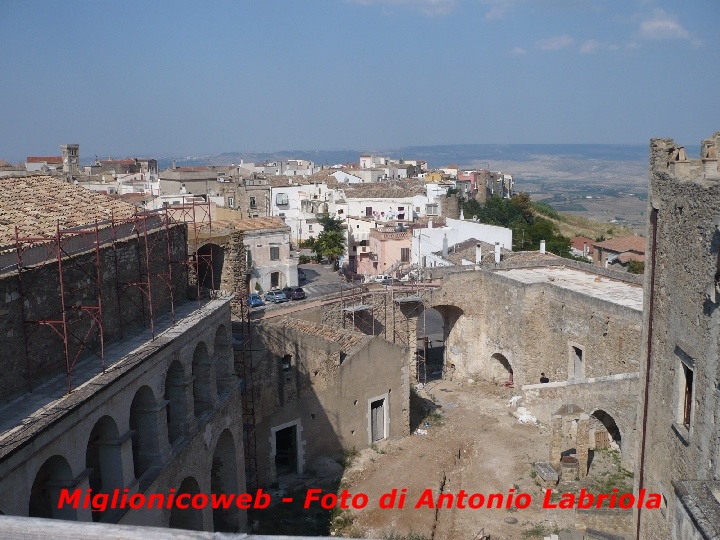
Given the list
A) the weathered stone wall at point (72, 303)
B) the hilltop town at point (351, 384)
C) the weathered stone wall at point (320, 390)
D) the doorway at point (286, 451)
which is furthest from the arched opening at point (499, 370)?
the weathered stone wall at point (72, 303)

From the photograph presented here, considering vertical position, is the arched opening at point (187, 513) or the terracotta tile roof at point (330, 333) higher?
the terracotta tile roof at point (330, 333)

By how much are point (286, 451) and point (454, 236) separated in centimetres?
2332

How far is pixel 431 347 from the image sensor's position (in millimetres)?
34219

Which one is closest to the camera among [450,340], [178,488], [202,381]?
[178,488]

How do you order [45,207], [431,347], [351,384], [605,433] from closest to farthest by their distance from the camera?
[45,207]
[351,384]
[605,433]
[431,347]

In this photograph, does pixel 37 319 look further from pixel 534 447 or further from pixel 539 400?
pixel 534 447

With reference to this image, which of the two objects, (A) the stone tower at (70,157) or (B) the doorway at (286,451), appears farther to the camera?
(A) the stone tower at (70,157)

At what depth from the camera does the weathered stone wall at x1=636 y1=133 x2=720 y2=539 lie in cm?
952

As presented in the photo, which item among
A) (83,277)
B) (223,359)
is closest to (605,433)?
(223,359)

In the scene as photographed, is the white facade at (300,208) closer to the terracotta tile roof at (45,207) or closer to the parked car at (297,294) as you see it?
the parked car at (297,294)

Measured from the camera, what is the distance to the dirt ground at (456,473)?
55.6 feet

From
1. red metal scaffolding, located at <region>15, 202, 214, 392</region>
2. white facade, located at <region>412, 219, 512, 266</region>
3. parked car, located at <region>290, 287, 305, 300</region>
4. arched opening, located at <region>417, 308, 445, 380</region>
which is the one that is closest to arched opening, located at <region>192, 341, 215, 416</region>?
red metal scaffolding, located at <region>15, 202, 214, 392</region>

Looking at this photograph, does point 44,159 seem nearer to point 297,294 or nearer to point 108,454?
point 297,294

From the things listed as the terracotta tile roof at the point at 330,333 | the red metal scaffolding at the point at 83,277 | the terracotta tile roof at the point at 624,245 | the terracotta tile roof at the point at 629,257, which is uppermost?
the red metal scaffolding at the point at 83,277
